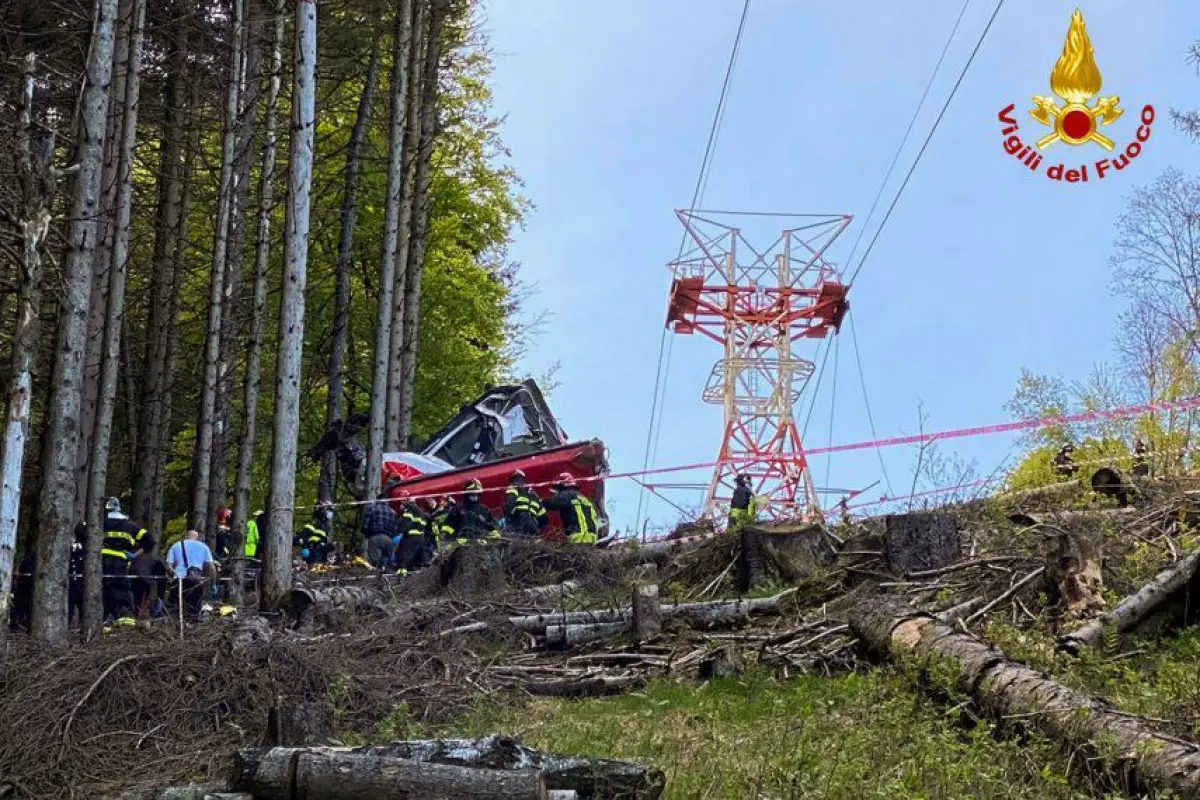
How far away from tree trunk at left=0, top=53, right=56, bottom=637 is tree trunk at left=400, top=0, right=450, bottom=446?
13.4 metres

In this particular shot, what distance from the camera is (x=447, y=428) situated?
1012 inches

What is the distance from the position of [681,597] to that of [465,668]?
279 centimetres

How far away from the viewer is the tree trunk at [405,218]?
84.1 ft

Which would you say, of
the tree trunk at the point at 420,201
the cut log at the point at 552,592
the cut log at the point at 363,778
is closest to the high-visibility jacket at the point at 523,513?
the cut log at the point at 552,592

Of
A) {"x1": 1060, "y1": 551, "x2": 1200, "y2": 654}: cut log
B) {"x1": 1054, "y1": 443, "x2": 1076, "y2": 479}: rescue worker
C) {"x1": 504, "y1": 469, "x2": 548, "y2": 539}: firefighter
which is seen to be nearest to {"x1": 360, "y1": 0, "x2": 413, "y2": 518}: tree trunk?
{"x1": 504, "y1": 469, "x2": 548, "y2": 539}: firefighter

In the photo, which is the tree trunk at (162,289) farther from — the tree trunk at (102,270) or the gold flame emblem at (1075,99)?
the gold flame emblem at (1075,99)

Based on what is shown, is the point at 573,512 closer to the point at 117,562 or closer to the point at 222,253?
the point at 117,562

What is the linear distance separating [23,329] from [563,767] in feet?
29.5

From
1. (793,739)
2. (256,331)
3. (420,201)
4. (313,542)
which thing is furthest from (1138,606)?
(420,201)

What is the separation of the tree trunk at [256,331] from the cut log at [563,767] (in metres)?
10.6

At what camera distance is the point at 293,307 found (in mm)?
16297

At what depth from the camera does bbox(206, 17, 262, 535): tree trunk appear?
23953mm

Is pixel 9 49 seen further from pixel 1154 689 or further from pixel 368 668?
pixel 1154 689

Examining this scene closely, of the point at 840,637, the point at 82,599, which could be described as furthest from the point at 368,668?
the point at 82,599
